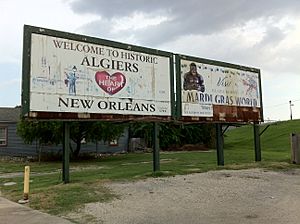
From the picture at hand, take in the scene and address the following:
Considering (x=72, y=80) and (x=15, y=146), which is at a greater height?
(x=72, y=80)

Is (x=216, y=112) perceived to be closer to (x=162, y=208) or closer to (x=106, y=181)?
(x=106, y=181)

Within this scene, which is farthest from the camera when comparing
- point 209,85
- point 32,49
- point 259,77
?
point 259,77

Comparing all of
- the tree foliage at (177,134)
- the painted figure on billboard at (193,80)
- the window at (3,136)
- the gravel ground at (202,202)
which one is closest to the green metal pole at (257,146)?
the painted figure on billboard at (193,80)

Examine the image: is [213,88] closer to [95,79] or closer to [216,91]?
[216,91]

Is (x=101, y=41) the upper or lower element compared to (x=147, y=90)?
upper

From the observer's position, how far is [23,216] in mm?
9914

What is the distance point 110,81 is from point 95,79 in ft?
2.26

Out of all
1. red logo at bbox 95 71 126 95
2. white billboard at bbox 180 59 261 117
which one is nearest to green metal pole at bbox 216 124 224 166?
white billboard at bbox 180 59 261 117

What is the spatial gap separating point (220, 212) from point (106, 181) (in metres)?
6.04

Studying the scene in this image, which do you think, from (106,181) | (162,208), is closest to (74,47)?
(106,181)

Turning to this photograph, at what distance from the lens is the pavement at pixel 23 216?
30.4 feet

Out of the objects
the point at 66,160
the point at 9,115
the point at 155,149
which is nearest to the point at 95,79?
the point at 66,160

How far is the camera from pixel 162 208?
34.9 feet

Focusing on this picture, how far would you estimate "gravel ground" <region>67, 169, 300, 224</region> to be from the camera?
9.41 metres
